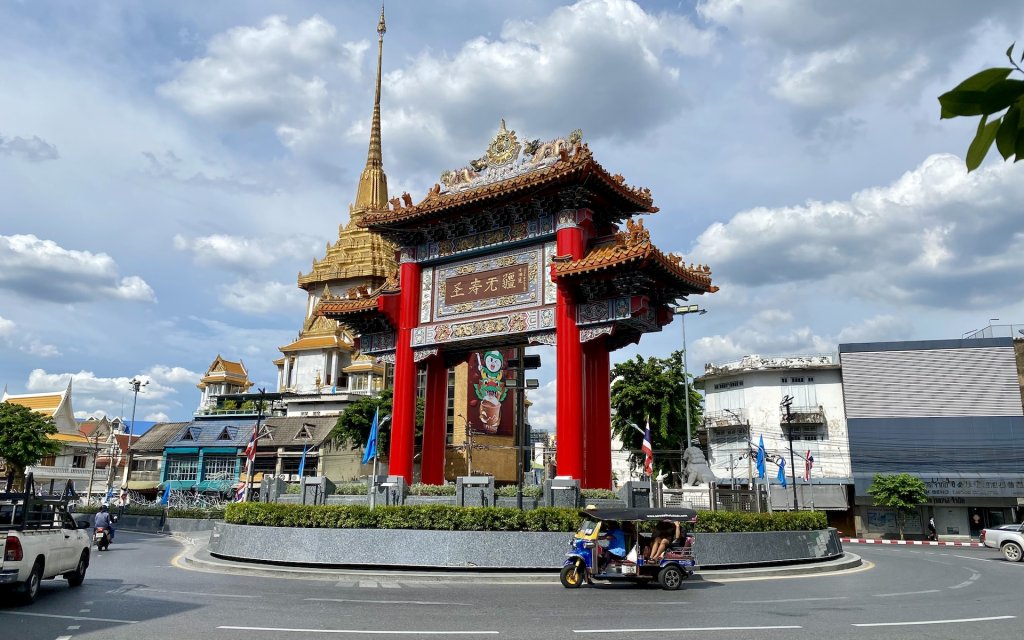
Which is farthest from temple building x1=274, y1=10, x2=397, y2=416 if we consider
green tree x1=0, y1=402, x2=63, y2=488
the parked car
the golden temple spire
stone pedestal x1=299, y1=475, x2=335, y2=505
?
the parked car

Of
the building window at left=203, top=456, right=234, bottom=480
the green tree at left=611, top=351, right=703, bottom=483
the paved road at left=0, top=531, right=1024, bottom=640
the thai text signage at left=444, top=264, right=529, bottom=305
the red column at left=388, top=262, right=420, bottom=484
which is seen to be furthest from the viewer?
the building window at left=203, top=456, right=234, bottom=480

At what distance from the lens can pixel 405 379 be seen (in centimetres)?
2786

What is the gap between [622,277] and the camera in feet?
78.4

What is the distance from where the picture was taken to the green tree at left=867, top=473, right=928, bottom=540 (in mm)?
46719

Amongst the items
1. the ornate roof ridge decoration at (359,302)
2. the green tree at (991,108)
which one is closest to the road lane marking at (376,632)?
the green tree at (991,108)

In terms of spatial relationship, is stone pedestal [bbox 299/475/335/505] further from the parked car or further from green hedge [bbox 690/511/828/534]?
the parked car

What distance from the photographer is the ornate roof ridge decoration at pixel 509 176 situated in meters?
24.6

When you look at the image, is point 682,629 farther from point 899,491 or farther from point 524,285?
point 899,491

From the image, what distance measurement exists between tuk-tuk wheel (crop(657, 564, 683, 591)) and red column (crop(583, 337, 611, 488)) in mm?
7804

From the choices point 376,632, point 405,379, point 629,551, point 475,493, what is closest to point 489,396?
point 405,379

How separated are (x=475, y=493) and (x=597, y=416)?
5765 mm

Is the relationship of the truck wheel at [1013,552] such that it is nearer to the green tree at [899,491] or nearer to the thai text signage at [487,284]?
the green tree at [899,491]

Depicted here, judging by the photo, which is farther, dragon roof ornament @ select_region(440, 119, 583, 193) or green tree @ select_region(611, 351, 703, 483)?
green tree @ select_region(611, 351, 703, 483)

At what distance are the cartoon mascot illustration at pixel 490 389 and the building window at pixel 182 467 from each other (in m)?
27.7
